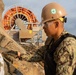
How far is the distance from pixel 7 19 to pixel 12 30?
5.27 meters

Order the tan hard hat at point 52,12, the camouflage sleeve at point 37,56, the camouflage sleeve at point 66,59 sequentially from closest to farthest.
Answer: the camouflage sleeve at point 66,59 < the tan hard hat at point 52,12 < the camouflage sleeve at point 37,56

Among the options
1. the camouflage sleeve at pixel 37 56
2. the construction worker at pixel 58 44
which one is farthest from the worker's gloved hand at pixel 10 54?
the construction worker at pixel 58 44

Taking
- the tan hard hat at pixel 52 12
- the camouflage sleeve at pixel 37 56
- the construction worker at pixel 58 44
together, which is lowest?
the camouflage sleeve at pixel 37 56

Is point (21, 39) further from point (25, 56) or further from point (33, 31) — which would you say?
point (25, 56)

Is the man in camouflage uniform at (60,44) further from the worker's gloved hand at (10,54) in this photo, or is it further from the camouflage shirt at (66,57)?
the worker's gloved hand at (10,54)

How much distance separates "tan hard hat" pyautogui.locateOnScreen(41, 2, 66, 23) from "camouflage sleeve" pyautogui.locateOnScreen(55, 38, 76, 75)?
34 centimetres

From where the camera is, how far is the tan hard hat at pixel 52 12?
3350 millimetres

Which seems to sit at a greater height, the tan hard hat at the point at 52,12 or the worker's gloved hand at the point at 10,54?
the tan hard hat at the point at 52,12

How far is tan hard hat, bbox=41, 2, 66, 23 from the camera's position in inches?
132

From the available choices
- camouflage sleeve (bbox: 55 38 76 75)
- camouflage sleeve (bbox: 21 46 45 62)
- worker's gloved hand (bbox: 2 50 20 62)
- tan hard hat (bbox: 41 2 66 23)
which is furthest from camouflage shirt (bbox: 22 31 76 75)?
worker's gloved hand (bbox: 2 50 20 62)

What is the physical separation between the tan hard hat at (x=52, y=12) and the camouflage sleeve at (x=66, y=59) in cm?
34

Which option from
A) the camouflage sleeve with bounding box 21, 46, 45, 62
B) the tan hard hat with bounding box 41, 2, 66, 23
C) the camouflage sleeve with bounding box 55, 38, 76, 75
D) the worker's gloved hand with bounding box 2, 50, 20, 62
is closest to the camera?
the camouflage sleeve with bounding box 55, 38, 76, 75

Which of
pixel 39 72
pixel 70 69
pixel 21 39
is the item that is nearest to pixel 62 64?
pixel 70 69

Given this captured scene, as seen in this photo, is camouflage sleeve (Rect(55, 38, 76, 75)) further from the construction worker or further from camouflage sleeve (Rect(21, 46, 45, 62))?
camouflage sleeve (Rect(21, 46, 45, 62))
